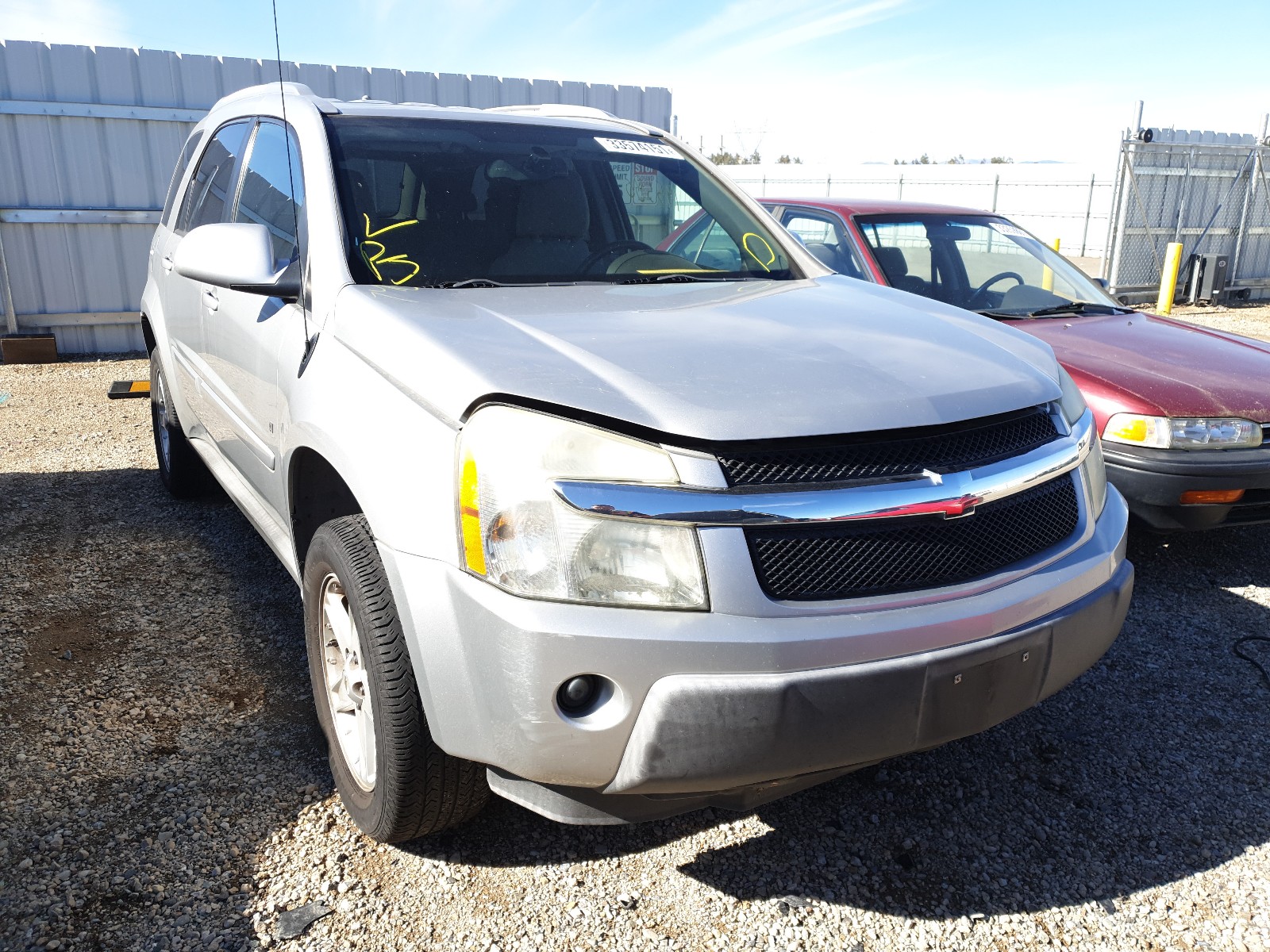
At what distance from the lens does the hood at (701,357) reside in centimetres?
184

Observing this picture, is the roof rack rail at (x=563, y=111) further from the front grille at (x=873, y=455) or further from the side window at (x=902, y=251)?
the front grille at (x=873, y=455)

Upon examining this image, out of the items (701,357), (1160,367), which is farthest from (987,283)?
(701,357)

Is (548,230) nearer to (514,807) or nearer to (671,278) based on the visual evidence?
(671,278)

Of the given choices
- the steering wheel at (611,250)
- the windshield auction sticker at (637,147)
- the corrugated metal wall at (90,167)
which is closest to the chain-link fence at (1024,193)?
the corrugated metal wall at (90,167)

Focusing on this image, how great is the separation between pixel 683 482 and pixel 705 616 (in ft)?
0.79

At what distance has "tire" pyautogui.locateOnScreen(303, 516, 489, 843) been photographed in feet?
6.54

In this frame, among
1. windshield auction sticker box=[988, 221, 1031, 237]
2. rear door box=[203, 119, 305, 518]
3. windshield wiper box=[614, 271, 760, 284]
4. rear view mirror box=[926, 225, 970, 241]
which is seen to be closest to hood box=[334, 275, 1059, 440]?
windshield wiper box=[614, 271, 760, 284]

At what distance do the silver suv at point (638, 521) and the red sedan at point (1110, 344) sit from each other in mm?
1099

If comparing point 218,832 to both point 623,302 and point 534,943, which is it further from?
point 623,302

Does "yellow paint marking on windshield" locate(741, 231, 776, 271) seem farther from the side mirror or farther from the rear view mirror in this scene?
the rear view mirror

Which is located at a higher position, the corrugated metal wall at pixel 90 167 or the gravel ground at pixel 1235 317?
the corrugated metal wall at pixel 90 167

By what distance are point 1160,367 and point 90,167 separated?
9.10 metres

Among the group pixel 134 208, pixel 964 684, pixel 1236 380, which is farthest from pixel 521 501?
pixel 134 208

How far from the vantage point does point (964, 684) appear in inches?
74.5
